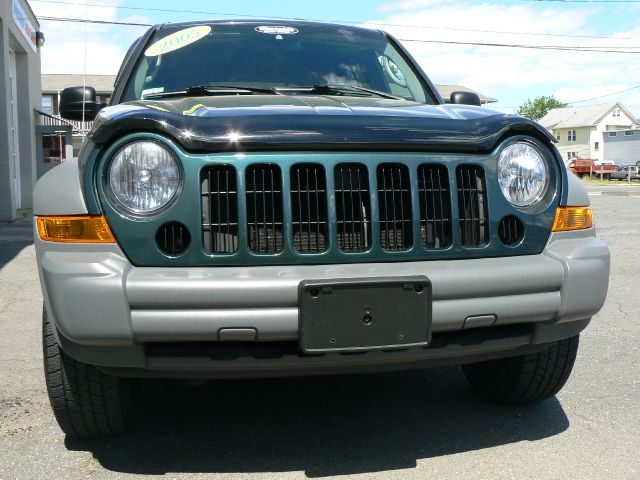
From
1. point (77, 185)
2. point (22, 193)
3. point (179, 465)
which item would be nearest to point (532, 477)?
point (179, 465)

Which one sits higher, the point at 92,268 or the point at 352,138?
the point at 352,138

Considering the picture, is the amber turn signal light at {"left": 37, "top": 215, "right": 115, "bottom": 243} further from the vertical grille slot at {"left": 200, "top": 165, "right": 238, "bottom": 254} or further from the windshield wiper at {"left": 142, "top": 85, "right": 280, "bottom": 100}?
the windshield wiper at {"left": 142, "top": 85, "right": 280, "bottom": 100}

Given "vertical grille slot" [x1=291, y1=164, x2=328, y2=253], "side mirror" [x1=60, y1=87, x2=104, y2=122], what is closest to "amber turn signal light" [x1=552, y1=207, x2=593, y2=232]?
"vertical grille slot" [x1=291, y1=164, x2=328, y2=253]

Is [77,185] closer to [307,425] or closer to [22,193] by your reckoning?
[307,425]

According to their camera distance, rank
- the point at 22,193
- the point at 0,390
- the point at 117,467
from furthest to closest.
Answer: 1. the point at 22,193
2. the point at 0,390
3. the point at 117,467

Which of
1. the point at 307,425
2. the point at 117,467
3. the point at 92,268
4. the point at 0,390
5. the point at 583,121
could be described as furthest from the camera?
the point at 583,121

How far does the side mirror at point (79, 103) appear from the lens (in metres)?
3.86

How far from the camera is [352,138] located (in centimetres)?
243

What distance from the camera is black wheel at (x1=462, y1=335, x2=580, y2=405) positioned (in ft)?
9.91

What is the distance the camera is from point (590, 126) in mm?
70438

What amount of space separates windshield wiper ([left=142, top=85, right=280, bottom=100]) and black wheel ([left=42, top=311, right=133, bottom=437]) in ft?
4.02

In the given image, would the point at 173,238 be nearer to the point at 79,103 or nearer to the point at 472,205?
the point at 472,205

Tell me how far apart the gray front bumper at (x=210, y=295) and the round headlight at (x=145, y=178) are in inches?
7.6

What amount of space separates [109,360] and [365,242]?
951mm
